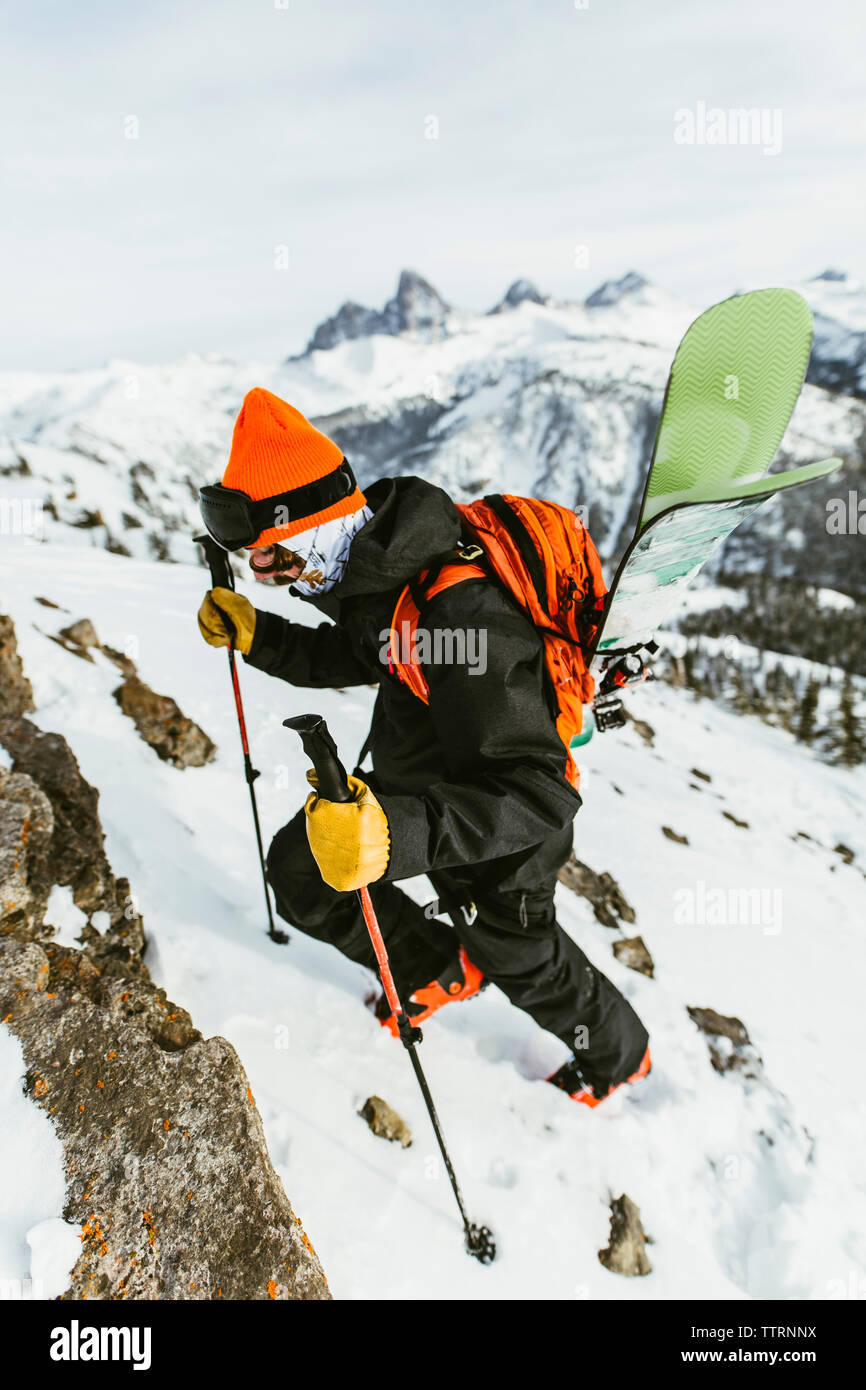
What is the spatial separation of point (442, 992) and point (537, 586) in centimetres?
292

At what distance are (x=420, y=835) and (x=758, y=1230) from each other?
3.97 m

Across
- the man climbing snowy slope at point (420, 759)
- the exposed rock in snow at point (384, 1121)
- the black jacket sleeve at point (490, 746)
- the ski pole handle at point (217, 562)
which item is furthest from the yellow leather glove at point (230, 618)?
the exposed rock in snow at point (384, 1121)

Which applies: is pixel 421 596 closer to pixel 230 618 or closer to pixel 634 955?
pixel 230 618

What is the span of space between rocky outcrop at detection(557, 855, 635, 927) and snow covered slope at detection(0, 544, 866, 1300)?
25cm

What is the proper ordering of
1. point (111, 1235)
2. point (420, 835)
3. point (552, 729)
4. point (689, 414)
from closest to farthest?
point (111, 1235) < point (420, 835) < point (552, 729) < point (689, 414)

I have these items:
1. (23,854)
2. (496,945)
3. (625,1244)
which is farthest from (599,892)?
(23,854)

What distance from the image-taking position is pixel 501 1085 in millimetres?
4547

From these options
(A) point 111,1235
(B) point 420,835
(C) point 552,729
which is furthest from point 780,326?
(A) point 111,1235

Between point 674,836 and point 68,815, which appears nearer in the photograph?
point 68,815

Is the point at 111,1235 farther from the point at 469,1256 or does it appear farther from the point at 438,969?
the point at 438,969

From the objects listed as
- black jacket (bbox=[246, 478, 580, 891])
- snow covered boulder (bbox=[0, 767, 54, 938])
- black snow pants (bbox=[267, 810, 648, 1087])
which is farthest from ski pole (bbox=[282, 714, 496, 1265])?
snow covered boulder (bbox=[0, 767, 54, 938])

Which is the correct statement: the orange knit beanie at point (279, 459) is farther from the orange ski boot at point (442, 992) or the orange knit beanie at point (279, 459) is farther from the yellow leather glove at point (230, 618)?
the orange ski boot at point (442, 992)

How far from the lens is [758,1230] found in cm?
433

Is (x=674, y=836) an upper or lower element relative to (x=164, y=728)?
lower
